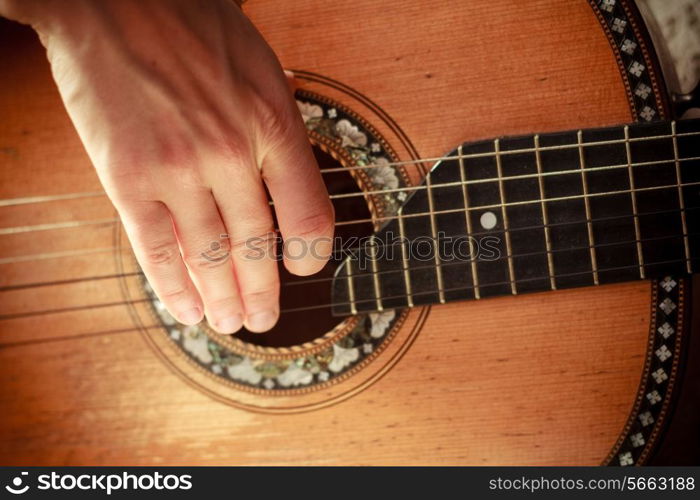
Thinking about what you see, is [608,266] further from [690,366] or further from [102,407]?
[102,407]

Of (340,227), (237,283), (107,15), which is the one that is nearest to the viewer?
(107,15)

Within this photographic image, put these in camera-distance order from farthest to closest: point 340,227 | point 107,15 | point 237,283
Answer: point 340,227 < point 237,283 < point 107,15

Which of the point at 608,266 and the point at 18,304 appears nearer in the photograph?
the point at 608,266

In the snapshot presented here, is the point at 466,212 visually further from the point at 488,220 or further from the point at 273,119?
the point at 273,119

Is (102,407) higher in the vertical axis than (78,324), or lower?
lower

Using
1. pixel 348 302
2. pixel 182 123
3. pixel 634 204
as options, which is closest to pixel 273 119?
pixel 182 123

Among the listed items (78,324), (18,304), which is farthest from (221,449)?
(18,304)

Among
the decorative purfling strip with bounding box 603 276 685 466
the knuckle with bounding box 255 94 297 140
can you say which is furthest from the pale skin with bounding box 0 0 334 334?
the decorative purfling strip with bounding box 603 276 685 466
